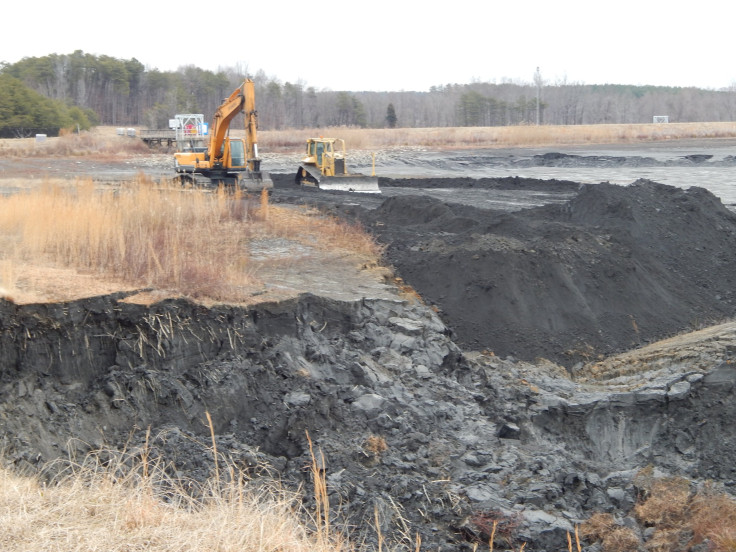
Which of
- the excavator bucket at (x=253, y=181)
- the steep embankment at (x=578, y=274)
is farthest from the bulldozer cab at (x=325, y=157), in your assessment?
the steep embankment at (x=578, y=274)

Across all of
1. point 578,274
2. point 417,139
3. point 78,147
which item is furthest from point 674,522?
point 417,139

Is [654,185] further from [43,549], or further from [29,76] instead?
[29,76]

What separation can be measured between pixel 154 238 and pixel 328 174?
1550 cm

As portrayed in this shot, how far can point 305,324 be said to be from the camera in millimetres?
8352

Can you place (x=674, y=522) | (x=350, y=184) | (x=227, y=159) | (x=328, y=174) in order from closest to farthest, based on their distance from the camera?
1. (x=674, y=522)
2. (x=227, y=159)
3. (x=350, y=184)
4. (x=328, y=174)

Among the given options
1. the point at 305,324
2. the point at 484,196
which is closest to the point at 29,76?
the point at 484,196

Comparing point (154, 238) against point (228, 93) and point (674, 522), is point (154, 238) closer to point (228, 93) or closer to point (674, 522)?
point (674, 522)

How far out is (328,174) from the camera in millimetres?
25531

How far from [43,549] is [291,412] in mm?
3187

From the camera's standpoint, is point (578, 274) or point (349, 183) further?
point (349, 183)

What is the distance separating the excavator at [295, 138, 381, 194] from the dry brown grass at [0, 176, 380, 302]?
8.32 meters

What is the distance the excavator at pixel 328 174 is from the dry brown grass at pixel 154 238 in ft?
27.3

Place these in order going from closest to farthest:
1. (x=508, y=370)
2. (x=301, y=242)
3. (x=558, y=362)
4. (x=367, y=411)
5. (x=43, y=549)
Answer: (x=43, y=549) → (x=367, y=411) → (x=508, y=370) → (x=558, y=362) → (x=301, y=242)

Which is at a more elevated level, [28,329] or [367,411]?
[28,329]
